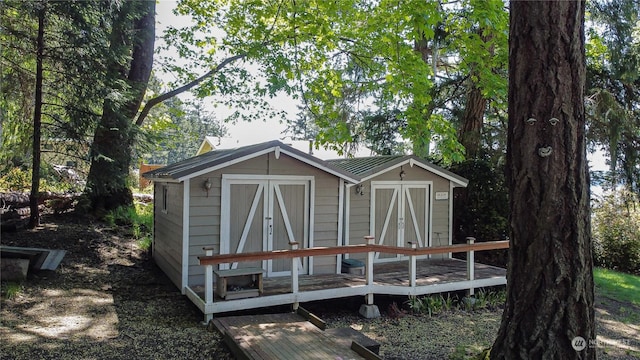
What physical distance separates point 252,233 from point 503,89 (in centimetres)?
646

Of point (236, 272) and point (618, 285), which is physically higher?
point (236, 272)

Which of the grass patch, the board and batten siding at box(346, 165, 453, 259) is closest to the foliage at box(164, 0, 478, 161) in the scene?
the board and batten siding at box(346, 165, 453, 259)

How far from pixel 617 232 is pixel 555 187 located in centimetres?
1155

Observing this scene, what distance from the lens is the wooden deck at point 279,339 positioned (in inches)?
175

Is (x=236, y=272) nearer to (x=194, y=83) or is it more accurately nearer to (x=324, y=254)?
(x=324, y=254)

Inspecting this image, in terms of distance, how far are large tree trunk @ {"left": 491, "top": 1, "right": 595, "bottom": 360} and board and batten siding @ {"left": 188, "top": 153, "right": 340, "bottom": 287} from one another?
484 cm

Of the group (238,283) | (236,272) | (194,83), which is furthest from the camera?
(194,83)

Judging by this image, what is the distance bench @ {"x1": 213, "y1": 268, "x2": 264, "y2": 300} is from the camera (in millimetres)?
6195

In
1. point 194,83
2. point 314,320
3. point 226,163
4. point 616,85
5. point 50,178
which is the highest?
point 194,83

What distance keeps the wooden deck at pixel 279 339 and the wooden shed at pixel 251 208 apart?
5.62ft

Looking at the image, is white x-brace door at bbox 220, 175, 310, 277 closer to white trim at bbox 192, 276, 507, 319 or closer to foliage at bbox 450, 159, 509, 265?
white trim at bbox 192, 276, 507, 319

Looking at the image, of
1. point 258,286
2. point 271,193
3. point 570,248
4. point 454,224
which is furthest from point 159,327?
point 454,224

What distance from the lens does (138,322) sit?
5867 millimetres

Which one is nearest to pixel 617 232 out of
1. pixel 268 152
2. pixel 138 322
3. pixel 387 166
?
pixel 387 166
